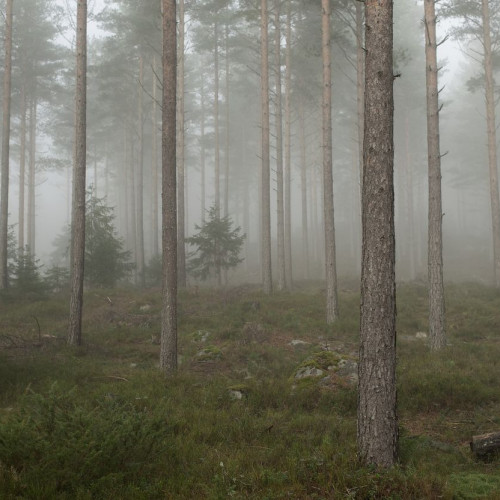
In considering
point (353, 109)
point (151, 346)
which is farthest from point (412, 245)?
point (151, 346)

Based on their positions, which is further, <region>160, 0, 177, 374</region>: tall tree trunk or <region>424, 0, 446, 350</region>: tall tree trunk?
<region>424, 0, 446, 350</region>: tall tree trunk

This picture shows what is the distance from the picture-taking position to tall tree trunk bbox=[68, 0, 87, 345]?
1160 cm

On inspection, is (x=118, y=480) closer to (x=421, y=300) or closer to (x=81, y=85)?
(x=81, y=85)

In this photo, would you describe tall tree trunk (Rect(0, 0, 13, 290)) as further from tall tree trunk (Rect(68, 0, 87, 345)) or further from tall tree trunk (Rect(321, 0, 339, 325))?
tall tree trunk (Rect(321, 0, 339, 325))

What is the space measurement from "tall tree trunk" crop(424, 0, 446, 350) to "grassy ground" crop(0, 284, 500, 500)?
A: 728 millimetres

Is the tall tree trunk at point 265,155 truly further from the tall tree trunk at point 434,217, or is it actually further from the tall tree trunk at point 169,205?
the tall tree trunk at point 169,205

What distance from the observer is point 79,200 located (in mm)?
11930

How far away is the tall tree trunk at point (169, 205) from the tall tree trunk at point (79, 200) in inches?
119

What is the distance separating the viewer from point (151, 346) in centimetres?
1219

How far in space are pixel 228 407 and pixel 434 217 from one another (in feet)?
24.9

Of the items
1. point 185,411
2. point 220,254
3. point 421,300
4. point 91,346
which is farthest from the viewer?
point 220,254

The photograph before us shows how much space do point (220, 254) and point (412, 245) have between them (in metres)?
16.2

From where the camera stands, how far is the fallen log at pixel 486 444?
5.79 m

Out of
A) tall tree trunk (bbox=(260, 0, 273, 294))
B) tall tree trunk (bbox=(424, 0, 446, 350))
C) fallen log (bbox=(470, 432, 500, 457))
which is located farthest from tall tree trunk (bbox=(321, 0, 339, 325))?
fallen log (bbox=(470, 432, 500, 457))
